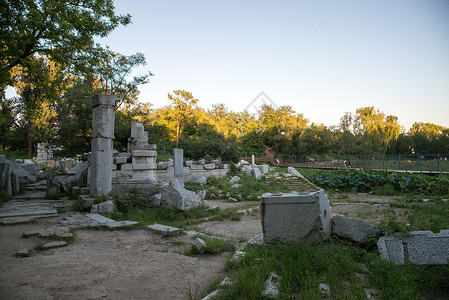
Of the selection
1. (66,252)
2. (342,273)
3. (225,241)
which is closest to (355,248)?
(342,273)

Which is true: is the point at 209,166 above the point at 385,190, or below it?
above

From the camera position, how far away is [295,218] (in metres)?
4.33

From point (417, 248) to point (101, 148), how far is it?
27.1ft

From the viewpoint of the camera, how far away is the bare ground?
3.20 meters

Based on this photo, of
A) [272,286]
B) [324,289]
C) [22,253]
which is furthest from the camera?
[22,253]

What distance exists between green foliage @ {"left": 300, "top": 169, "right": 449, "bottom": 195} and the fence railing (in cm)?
865

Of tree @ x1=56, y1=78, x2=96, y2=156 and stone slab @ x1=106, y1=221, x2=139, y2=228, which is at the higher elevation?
tree @ x1=56, y1=78, x2=96, y2=156

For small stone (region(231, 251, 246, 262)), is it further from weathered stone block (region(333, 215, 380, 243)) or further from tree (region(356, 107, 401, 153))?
tree (region(356, 107, 401, 153))

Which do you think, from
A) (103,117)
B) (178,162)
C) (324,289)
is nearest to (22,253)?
(324,289)

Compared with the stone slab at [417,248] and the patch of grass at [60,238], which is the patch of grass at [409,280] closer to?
the stone slab at [417,248]

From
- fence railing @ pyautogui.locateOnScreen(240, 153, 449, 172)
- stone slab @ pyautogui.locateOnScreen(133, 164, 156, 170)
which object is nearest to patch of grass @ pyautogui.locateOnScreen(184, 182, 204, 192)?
stone slab @ pyautogui.locateOnScreen(133, 164, 156, 170)

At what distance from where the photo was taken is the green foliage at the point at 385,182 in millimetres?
11445

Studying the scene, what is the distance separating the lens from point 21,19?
7.44 meters

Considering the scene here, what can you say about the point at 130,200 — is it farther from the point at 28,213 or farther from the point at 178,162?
the point at 178,162
